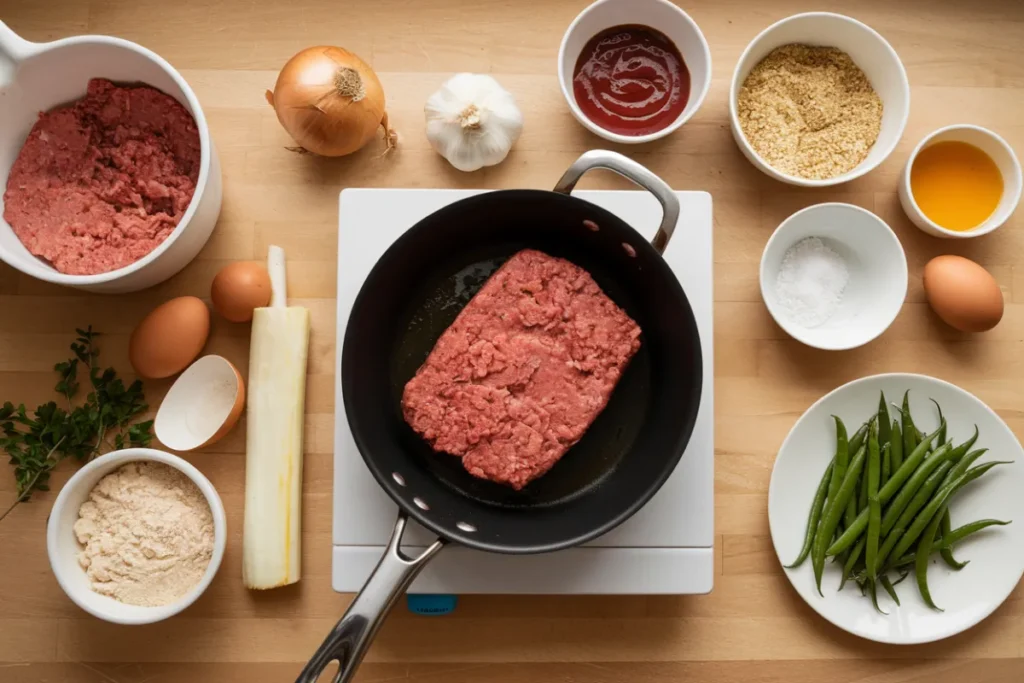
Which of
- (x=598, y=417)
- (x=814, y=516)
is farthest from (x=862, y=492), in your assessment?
(x=598, y=417)

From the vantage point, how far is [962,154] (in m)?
1.62

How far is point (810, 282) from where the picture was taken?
1.59 m

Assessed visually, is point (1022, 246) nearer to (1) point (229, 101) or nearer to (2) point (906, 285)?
(2) point (906, 285)

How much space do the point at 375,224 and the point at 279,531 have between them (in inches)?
24.2

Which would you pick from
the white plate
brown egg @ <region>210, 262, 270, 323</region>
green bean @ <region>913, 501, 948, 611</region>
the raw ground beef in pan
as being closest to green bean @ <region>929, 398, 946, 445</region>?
the white plate

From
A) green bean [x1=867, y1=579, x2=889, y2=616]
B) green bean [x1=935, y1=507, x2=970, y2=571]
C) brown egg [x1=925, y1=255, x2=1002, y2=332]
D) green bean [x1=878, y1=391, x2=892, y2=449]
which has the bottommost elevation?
green bean [x1=867, y1=579, x2=889, y2=616]

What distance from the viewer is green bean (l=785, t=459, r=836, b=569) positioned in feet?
5.07

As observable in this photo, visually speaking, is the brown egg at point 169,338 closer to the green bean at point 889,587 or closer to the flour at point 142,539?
the flour at point 142,539

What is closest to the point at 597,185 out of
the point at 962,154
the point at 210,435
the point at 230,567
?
the point at 962,154

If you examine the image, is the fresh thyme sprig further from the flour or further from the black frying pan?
the black frying pan

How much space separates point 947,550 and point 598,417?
75 cm

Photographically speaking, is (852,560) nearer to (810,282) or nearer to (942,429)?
(942,429)

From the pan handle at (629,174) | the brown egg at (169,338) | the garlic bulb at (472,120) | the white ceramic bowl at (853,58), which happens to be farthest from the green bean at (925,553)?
the brown egg at (169,338)

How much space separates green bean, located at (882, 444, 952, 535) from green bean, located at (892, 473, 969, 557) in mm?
32
